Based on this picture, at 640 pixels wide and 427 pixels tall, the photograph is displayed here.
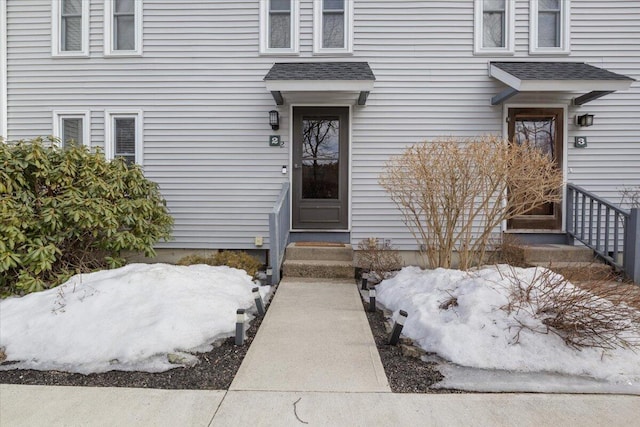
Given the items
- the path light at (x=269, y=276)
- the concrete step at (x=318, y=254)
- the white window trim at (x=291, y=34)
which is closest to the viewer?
the path light at (x=269, y=276)

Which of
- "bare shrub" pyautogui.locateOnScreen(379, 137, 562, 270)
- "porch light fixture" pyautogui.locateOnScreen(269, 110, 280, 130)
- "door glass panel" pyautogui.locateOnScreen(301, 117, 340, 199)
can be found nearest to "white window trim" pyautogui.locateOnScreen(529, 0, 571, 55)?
"bare shrub" pyautogui.locateOnScreen(379, 137, 562, 270)

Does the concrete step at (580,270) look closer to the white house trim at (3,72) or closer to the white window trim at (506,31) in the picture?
the white window trim at (506,31)

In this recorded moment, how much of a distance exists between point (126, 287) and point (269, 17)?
15.7ft

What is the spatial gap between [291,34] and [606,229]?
18.1ft

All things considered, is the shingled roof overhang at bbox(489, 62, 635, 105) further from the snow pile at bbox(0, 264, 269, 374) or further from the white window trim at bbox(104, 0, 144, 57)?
the white window trim at bbox(104, 0, 144, 57)

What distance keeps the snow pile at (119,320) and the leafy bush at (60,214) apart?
44cm

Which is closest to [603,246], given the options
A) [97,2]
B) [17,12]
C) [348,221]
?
[348,221]

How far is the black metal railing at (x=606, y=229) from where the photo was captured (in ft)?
15.2

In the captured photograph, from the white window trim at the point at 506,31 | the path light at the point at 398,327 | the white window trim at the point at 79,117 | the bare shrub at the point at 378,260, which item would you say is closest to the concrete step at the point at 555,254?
the bare shrub at the point at 378,260

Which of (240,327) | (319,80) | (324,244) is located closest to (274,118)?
(319,80)

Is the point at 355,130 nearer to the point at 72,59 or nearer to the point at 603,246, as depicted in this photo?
the point at 603,246

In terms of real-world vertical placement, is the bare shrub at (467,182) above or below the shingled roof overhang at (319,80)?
below

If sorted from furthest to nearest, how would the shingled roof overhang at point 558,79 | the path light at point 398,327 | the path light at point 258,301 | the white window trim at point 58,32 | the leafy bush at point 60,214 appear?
the white window trim at point 58,32 < the shingled roof overhang at point 558,79 < the leafy bush at point 60,214 < the path light at point 258,301 < the path light at point 398,327

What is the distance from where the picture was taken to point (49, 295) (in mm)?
3760
